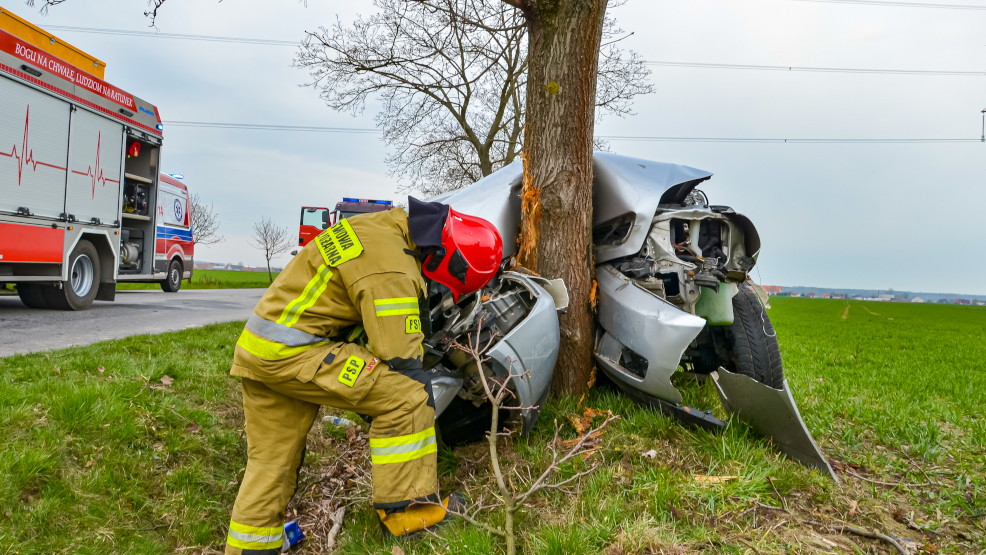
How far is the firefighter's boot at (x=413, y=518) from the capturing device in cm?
250

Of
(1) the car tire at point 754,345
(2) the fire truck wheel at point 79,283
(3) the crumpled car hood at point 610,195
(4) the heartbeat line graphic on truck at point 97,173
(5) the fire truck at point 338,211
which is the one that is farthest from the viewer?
(5) the fire truck at point 338,211

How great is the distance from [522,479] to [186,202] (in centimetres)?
1308

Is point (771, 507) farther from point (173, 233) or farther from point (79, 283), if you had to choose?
point (173, 233)

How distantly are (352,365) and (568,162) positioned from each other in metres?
2.05

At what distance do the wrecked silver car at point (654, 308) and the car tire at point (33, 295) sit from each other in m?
7.66

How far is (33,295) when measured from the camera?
338 inches

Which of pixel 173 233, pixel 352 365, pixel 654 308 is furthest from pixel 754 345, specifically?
pixel 173 233

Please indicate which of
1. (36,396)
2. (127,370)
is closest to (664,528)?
(36,396)

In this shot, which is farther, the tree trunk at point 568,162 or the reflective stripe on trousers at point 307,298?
the tree trunk at point 568,162

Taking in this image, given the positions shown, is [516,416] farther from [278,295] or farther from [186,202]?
[186,202]

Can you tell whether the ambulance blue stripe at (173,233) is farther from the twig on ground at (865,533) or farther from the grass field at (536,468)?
the twig on ground at (865,533)

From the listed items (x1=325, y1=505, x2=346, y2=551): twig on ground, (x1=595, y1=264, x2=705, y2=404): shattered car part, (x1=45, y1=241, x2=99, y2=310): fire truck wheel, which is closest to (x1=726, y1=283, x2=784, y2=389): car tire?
(x1=595, y1=264, x2=705, y2=404): shattered car part

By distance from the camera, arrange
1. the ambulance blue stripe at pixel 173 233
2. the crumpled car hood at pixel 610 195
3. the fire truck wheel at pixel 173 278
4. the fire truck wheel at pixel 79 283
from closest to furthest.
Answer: the crumpled car hood at pixel 610 195, the fire truck wheel at pixel 79 283, the ambulance blue stripe at pixel 173 233, the fire truck wheel at pixel 173 278

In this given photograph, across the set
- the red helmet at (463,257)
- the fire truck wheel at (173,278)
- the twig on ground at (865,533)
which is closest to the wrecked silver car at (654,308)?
the red helmet at (463,257)
